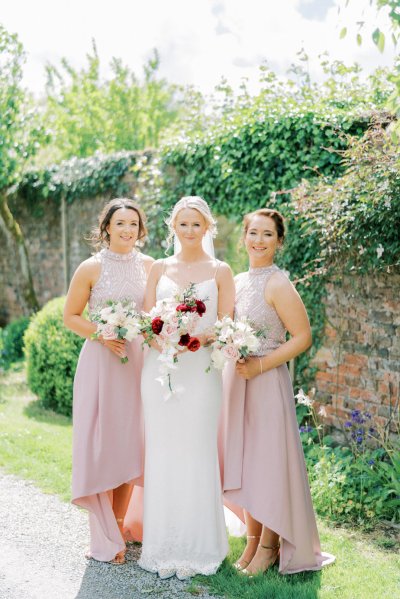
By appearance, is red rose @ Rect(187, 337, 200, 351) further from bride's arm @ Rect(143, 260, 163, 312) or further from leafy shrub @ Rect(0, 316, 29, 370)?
leafy shrub @ Rect(0, 316, 29, 370)

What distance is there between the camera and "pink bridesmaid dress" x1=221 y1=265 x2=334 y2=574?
385 centimetres

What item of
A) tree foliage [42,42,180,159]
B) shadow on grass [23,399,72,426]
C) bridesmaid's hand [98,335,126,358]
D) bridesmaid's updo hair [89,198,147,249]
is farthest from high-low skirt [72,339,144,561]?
tree foliage [42,42,180,159]

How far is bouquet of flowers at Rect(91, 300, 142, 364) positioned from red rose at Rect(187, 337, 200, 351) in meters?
0.31

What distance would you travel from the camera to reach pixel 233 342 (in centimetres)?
362

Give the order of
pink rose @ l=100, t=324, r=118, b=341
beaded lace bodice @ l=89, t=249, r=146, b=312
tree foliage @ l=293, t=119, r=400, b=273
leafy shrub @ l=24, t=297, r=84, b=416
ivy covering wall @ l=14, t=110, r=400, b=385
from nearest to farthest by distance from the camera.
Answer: pink rose @ l=100, t=324, r=118, b=341 < beaded lace bodice @ l=89, t=249, r=146, b=312 < tree foliage @ l=293, t=119, r=400, b=273 < ivy covering wall @ l=14, t=110, r=400, b=385 < leafy shrub @ l=24, t=297, r=84, b=416

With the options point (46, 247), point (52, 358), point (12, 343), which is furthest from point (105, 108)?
point (52, 358)

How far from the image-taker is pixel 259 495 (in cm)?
386

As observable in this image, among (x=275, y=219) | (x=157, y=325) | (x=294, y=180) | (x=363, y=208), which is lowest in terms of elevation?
(x=157, y=325)

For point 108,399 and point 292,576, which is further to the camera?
point 108,399

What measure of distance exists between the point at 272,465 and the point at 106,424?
3.44 feet

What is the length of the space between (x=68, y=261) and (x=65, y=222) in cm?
64

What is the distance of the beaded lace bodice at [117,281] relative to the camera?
4266 millimetres

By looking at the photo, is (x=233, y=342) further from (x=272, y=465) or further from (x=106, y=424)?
(x=106, y=424)

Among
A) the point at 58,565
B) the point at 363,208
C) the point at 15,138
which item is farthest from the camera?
the point at 15,138
